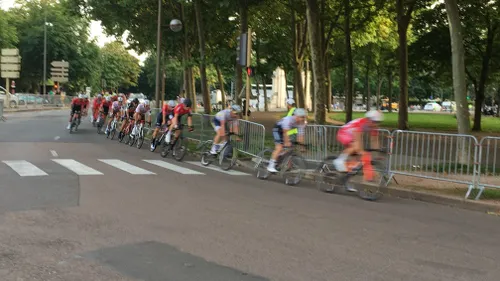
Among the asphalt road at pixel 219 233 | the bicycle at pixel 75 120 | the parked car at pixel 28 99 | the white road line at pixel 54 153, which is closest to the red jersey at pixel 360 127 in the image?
the asphalt road at pixel 219 233

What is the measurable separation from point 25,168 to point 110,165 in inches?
82.7

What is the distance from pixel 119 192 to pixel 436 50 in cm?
2293

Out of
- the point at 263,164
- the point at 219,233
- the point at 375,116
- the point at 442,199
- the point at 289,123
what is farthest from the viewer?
the point at 263,164

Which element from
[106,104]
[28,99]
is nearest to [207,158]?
[106,104]

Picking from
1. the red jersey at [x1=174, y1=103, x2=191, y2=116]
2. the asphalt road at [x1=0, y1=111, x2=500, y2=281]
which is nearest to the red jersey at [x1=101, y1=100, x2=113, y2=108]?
the red jersey at [x1=174, y1=103, x2=191, y2=116]

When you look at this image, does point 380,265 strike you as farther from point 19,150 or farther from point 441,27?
point 441,27

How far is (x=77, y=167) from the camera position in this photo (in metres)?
12.5

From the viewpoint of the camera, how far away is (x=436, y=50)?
27656mm

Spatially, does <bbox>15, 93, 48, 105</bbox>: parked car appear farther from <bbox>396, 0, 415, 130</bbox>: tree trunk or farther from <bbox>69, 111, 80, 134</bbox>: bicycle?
<bbox>396, 0, 415, 130</bbox>: tree trunk

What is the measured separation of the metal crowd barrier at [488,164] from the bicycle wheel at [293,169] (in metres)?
3.53

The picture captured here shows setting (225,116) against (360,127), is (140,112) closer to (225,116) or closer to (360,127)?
(225,116)

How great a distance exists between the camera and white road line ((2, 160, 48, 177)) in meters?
11.0

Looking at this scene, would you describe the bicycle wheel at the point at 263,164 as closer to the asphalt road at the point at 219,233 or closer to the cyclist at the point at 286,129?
the cyclist at the point at 286,129

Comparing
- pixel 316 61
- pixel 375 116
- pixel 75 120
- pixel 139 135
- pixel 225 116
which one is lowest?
pixel 139 135
